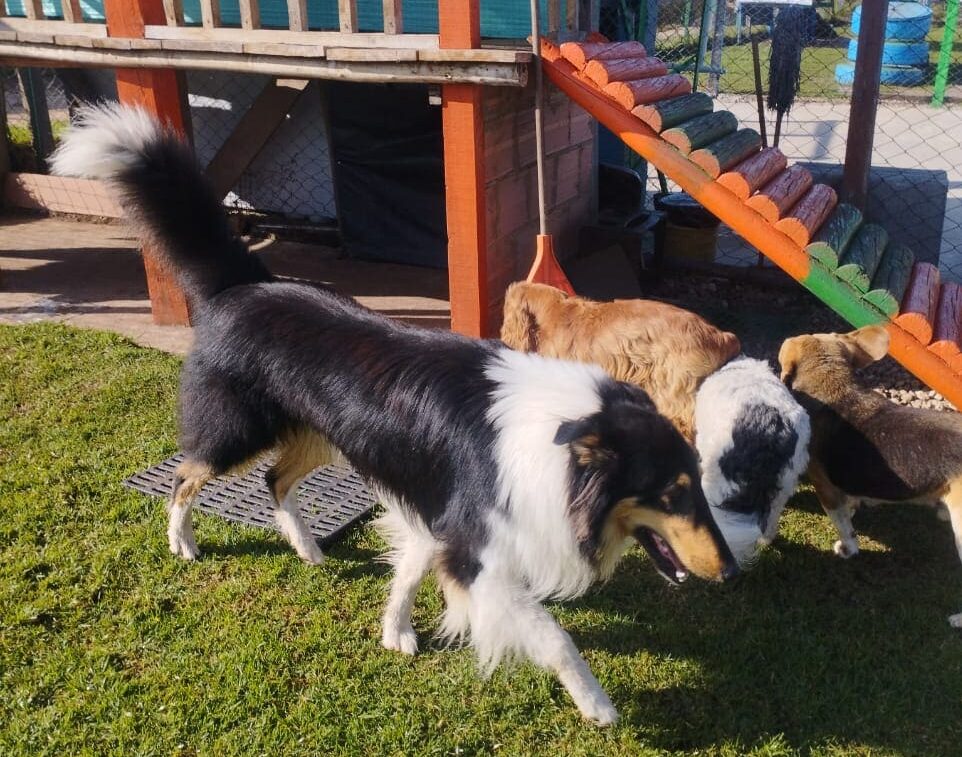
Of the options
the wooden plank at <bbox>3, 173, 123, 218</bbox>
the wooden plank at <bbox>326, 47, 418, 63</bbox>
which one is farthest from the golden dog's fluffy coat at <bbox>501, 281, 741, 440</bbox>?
the wooden plank at <bbox>3, 173, 123, 218</bbox>

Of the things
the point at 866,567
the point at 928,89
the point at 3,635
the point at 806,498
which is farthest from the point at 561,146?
the point at 928,89

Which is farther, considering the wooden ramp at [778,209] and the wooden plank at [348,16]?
the wooden plank at [348,16]

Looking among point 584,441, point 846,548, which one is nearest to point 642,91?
point 846,548

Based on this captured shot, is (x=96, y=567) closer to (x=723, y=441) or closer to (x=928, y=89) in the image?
(x=723, y=441)

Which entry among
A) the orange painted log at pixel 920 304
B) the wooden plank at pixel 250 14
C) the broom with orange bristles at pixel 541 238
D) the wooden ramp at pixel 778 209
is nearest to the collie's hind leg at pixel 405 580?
the broom with orange bristles at pixel 541 238

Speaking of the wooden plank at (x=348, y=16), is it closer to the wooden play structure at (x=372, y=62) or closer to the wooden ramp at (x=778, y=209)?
the wooden play structure at (x=372, y=62)

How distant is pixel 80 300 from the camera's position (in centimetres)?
699

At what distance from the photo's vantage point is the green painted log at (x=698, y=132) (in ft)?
15.0

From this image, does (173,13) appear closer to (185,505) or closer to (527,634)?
(185,505)

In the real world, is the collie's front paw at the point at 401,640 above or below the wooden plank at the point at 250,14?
below

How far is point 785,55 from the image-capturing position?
643 cm

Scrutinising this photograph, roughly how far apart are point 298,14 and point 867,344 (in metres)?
3.71

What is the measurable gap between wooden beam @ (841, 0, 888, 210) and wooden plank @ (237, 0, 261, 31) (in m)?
3.78

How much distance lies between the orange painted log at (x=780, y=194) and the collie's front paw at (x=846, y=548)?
1.64m
